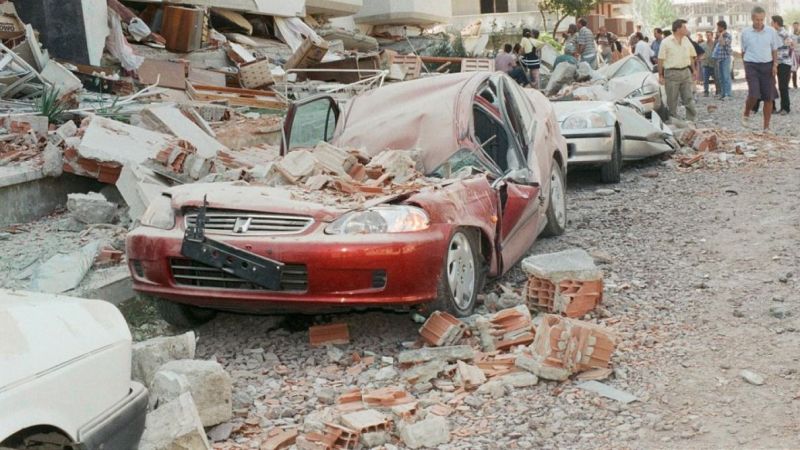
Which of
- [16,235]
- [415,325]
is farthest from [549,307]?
[16,235]

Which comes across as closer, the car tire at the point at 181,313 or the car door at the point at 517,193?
the car tire at the point at 181,313

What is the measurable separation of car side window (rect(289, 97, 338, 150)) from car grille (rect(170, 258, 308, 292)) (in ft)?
6.61

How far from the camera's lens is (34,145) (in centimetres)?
931

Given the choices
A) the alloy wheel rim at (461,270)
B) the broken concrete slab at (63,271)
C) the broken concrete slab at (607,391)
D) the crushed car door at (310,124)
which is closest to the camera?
the broken concrete slab at (607,391)

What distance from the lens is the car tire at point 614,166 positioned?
459 inches

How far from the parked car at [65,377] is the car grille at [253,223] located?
1.91 m

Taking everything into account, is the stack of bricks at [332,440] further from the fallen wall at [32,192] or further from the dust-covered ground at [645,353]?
the fallen wall at [32,192]

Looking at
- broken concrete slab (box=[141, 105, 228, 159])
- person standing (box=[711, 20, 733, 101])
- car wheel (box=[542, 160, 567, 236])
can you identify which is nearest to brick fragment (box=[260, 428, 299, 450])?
car wheel (box=[542, 160, 567, 236])

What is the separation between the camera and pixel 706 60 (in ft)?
84.7

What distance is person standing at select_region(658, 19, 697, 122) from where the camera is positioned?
49.8 ft

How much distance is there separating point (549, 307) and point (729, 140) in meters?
8.93

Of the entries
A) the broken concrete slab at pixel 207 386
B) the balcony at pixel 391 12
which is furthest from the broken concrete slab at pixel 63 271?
the balcony at pixel 391 12

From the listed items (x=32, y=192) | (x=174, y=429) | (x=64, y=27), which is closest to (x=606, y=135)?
(x=32, y=192)

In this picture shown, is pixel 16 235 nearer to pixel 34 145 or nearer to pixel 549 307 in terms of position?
pixel 34 145
